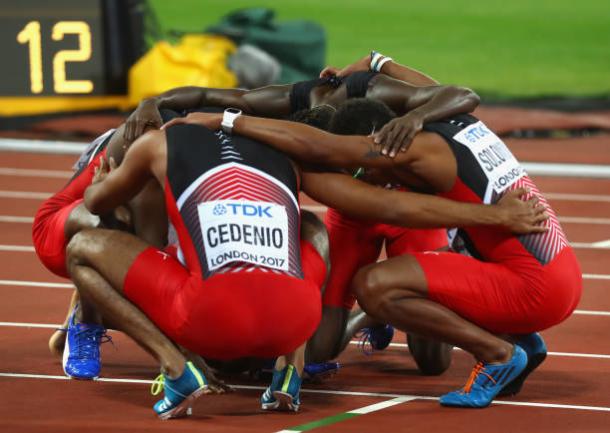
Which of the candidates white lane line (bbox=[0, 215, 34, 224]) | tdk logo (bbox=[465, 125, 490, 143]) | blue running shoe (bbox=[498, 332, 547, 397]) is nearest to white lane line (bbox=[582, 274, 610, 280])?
blue running shoe (bbox=[498, 332, 547, 397])

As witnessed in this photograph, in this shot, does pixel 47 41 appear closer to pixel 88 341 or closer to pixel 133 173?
pixel 88 341

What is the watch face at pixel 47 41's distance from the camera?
1335 cm

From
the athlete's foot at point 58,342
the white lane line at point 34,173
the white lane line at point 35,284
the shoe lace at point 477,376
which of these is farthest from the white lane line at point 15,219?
the shoe lace at point 477,376

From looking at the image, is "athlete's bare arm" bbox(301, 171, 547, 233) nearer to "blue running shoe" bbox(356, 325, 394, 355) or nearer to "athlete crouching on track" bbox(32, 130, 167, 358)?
"athlete crouching on track" bbox(32, 130, 167, 358)

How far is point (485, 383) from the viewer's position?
5.29 meters

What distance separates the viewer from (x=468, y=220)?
523 centimetres

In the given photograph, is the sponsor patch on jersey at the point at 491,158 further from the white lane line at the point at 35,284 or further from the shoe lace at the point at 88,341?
the white lane line at the point at 35,284

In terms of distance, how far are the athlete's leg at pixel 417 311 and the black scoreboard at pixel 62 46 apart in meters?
8.70

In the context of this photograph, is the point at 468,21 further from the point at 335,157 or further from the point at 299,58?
the point at 335,157

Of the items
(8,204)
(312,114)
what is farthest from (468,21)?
(312,114)

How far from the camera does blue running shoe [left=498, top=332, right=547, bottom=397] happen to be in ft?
18.0

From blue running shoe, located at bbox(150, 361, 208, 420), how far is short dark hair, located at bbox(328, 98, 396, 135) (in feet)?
3.61

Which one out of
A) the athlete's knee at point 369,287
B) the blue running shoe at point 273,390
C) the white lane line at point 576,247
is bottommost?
the white lane line at point 576,247

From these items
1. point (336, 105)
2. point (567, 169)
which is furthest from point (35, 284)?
point (567, 169)
